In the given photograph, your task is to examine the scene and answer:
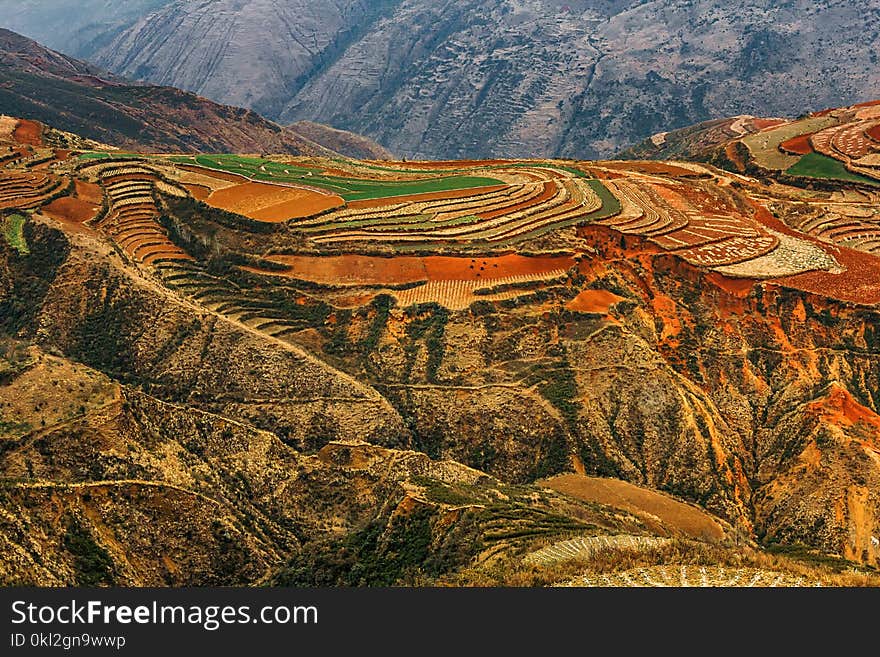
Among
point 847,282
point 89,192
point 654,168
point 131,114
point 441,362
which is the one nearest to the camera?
point 441,362

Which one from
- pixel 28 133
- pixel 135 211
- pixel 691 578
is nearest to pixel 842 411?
pixel 691 578

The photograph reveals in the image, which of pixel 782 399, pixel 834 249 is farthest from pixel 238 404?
pixel 834 249

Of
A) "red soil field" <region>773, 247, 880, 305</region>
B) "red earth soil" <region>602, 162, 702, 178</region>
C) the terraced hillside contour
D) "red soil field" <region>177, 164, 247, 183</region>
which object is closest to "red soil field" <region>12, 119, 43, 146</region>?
the terraced hillside contour

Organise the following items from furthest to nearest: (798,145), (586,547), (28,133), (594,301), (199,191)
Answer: (798,145) < (28,133) < (199,191) < (594,301) < (586,547)

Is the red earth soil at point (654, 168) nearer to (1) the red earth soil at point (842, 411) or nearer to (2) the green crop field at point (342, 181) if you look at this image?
(2) the green crop field at point (342, 181)

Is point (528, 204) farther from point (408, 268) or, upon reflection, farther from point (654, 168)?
point (654, 168)

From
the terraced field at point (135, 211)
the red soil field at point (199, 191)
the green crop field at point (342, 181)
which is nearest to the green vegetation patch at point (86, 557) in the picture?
the terraced field at point (135, 211)
